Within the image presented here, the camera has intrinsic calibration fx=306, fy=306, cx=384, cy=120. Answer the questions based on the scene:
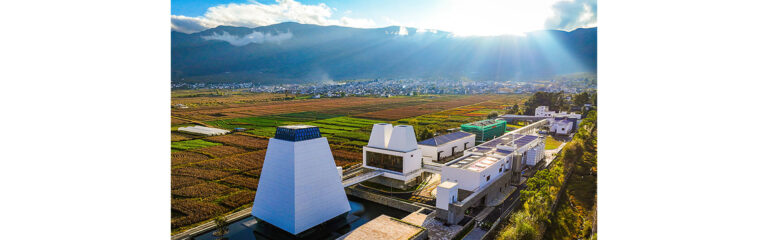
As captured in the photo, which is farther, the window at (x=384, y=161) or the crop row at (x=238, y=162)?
the crop row at (x=238, y=162)

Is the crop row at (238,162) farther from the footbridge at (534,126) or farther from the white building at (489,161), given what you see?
the footbridge at (534,126)

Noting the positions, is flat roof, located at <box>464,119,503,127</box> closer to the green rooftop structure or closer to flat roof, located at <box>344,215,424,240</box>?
the green rooftop structure

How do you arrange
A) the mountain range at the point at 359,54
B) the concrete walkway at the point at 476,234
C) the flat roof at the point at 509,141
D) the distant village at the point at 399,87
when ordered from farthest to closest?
the flat roof at the point at 509,141 < the distant village at the point at 399,87 < the mountain range at the point at 359,54 < the concrete walkway at the point at 476,234

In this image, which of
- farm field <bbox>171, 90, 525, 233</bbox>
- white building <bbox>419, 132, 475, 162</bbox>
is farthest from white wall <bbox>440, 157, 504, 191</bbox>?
farm field <bbox>171, 90, 525, 233</bbox>

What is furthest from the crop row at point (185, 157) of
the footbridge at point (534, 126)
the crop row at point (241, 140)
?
the footbridge at point (534, 126)

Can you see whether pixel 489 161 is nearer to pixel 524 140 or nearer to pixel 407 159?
pixel 407 159

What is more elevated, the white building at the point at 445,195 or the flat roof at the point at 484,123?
the flat roof at the point at 484,123

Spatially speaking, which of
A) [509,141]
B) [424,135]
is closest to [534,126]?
[509,141]
